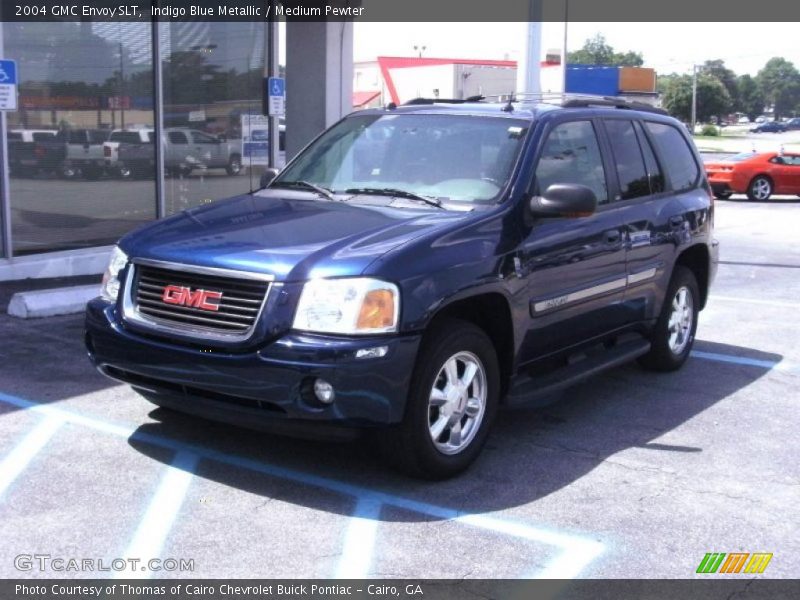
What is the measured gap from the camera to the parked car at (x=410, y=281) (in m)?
4.75

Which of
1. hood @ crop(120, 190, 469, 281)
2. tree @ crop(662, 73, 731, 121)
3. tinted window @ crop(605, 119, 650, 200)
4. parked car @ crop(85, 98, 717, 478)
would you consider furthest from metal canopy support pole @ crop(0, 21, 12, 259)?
tree @ crop(662, 73, 731, 121)

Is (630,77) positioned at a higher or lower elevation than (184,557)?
higher

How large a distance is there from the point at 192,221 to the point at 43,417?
60.4 inches

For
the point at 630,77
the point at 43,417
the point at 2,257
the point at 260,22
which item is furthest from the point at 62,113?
the point at 630,77

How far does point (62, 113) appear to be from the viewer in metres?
11.5

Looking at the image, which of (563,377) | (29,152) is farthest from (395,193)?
(29,152)

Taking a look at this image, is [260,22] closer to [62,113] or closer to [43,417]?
[62,113]

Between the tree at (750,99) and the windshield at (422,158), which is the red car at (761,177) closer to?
the windshield at (422,158)

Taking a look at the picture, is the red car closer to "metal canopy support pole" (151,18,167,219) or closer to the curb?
"metal canopy support pole" (151,18,167,219)

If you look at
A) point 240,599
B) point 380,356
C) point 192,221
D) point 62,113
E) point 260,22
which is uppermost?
point 260,22

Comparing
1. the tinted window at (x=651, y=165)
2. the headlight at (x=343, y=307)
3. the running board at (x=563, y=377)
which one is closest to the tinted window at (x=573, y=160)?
the tinted window at (x=651, y=165)

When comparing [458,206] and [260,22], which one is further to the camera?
[260,22]

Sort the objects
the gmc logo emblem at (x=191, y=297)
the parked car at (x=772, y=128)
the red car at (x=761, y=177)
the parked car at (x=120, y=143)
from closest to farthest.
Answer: the gmc logo emblem at (x=191, y=297) < the parked car at (x=120, y=143) < the red car at (x=761, y=177) < the parked car at (x=772, y=128)

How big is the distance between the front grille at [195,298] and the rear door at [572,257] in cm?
155
